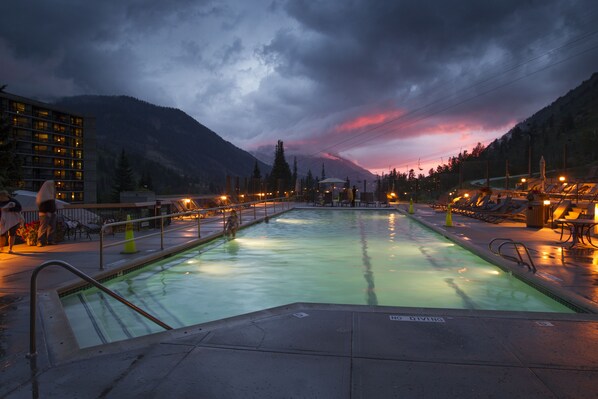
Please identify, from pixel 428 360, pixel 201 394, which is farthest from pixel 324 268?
pixel 201 394

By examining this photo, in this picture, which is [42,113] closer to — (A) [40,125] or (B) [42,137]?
(A) [40,125]

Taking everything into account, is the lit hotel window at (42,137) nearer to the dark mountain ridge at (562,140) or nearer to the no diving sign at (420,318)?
the dark mountain ridge at (562,140)

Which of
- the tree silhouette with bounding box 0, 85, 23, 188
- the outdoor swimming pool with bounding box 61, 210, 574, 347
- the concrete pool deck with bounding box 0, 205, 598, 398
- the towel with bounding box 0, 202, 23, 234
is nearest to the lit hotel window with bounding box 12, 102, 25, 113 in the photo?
the tree silhouette with bounding box 0, 85, 23, 188

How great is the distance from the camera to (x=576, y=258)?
7883 mm

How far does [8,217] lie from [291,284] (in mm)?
5819

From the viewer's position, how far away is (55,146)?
82562 millimetres

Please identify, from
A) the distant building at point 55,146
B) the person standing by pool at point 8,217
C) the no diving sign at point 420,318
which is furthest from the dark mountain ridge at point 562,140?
the distant building at point 55,146

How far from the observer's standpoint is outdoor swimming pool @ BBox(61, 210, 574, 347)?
593 centimetres

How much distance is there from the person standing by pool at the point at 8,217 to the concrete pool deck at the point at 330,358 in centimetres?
438

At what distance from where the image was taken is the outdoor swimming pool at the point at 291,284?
5934 millimetres

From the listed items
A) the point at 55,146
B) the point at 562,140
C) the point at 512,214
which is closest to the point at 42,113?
the point at 55,146

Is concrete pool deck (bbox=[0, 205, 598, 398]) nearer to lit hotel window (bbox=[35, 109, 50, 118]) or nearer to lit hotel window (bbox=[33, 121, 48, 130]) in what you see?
lit hotel window (bbox=[33, 121, 48, 130])

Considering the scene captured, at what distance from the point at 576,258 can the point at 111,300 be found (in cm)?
816

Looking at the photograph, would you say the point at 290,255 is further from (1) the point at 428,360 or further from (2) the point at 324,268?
(1) the point at 428,360
